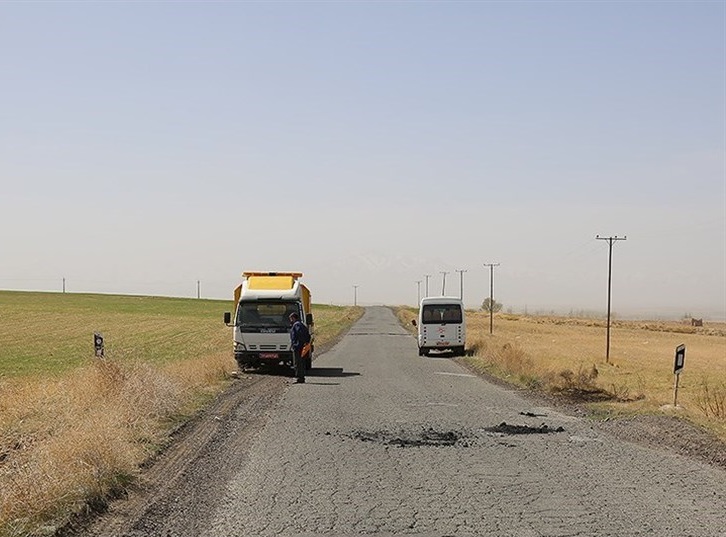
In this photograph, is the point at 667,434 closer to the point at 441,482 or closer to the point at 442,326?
the point at 441,482

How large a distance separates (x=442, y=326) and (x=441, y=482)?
27917 mm

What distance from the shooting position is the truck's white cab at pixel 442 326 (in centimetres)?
3753

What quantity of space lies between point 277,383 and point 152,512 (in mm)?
15115

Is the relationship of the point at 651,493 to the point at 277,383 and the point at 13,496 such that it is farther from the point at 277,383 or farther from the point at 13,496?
the point at 277,383

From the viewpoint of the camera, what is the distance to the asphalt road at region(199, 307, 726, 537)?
25.9 feet

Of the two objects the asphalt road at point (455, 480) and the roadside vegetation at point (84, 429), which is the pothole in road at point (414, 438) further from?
the roadside vegetation at point (84, 429)

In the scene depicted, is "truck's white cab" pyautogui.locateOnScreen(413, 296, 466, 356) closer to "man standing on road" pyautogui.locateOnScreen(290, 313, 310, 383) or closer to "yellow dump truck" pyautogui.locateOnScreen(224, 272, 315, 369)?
"yellow dump truck" pyautogui.locateOnScreen(224, 272, 315, 369)

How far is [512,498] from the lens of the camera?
29.4 feet

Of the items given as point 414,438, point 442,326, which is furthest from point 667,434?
point 442,326

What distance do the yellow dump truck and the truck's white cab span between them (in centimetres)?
967

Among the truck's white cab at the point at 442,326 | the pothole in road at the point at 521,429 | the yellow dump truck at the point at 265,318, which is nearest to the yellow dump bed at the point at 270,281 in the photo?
the yellow dump truck at the point at 265,318

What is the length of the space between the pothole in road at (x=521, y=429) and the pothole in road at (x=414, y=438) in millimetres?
829

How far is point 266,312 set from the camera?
27.6 m

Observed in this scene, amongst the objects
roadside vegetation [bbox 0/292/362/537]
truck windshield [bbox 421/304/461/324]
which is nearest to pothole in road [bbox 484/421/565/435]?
roadside vegetation [bbox 0/292/362/537]
